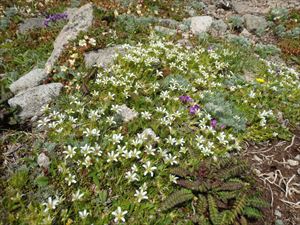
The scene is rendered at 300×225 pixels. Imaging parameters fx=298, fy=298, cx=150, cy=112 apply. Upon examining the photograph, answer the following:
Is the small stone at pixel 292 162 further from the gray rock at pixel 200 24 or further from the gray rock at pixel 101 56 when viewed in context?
the gray rock at pixel 200 24

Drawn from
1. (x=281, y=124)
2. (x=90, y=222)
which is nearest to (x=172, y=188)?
(x=90, y=222)

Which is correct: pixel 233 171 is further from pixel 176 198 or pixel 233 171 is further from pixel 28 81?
pixel 28 81

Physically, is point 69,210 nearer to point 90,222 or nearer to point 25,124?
point 90,222

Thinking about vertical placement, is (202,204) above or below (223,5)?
above

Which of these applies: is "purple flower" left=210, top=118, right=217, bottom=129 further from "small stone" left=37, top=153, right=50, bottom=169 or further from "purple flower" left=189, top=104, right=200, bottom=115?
"small stone" left=37, top=153, right=50, bottom=169

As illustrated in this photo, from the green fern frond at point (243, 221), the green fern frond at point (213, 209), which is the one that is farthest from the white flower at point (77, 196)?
the green fern frond at point (243, 221)

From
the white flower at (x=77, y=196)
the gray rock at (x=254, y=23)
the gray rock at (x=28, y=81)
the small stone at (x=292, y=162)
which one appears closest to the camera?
the white flower at (x=77, y=196)

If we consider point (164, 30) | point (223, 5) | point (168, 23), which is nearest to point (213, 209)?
point (164, 30)
